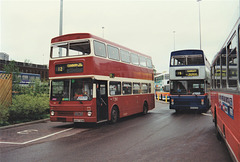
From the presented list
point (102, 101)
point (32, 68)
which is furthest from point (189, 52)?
point (32, 68)

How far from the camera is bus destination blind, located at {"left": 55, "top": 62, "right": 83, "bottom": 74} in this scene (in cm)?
988

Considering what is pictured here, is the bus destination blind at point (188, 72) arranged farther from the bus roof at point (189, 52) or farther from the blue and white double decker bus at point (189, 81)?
the bus roof at point (189, 52)

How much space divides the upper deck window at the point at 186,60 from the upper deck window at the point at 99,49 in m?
6.67

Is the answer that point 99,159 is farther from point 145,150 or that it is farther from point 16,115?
point 16,115

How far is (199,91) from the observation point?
1516 cm

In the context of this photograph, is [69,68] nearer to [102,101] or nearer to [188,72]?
[102,101]

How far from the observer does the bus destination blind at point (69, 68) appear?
9875 mm

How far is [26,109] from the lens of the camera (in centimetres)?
1182

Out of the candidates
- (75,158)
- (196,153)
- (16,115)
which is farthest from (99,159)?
(16,115)

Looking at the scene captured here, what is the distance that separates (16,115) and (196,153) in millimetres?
9152

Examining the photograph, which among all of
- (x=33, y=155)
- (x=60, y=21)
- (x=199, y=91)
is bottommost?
(x=33, y=155)

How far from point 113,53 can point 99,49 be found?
4.65 feet

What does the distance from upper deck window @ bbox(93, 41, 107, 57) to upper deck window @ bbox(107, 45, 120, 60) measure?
1.64ft

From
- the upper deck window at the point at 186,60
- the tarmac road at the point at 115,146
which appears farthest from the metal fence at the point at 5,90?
the upper deck window at the point at 186,60
